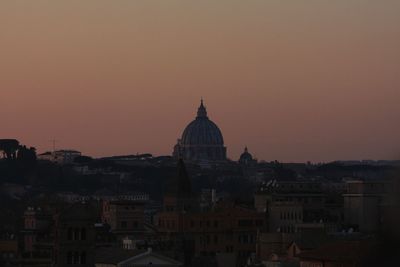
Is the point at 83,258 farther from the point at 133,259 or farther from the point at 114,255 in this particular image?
the point at 114,255

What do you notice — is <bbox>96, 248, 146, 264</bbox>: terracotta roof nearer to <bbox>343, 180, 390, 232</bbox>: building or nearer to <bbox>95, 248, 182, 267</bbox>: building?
<bbox>95, 248, 182, 267</bbox>: building

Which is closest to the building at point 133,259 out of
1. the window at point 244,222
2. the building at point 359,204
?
the building at point 359,204

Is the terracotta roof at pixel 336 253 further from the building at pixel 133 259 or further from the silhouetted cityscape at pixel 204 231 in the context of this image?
the building at pixel 133 259

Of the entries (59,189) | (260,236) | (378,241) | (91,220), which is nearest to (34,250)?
(260,236)

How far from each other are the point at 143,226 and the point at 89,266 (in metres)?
41.8

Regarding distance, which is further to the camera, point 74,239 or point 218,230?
point 218,230

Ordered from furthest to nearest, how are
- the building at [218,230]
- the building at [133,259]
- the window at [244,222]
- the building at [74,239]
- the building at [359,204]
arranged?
the window at [244,222], the building at [218,230], the building at [359,204], the building at [133,259], the building at [74,239]

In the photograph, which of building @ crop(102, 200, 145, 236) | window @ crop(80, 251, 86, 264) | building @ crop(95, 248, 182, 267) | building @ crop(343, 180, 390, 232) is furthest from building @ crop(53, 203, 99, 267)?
building @ crop(102, 200, 145, 236)

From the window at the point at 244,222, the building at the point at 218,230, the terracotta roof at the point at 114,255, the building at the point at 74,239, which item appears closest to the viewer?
the building at the point at 74,239

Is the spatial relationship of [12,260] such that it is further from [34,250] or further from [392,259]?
[392,259]

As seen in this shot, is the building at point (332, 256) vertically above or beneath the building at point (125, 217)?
beneath

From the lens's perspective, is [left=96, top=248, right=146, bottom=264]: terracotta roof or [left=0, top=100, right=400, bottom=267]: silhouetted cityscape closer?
[left=0, top=100, right=400, bottom=267]: silhouetted cityscape

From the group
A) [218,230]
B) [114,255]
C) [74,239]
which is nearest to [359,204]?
[218,230]

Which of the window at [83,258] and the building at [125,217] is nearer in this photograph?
the window at [83,258]
